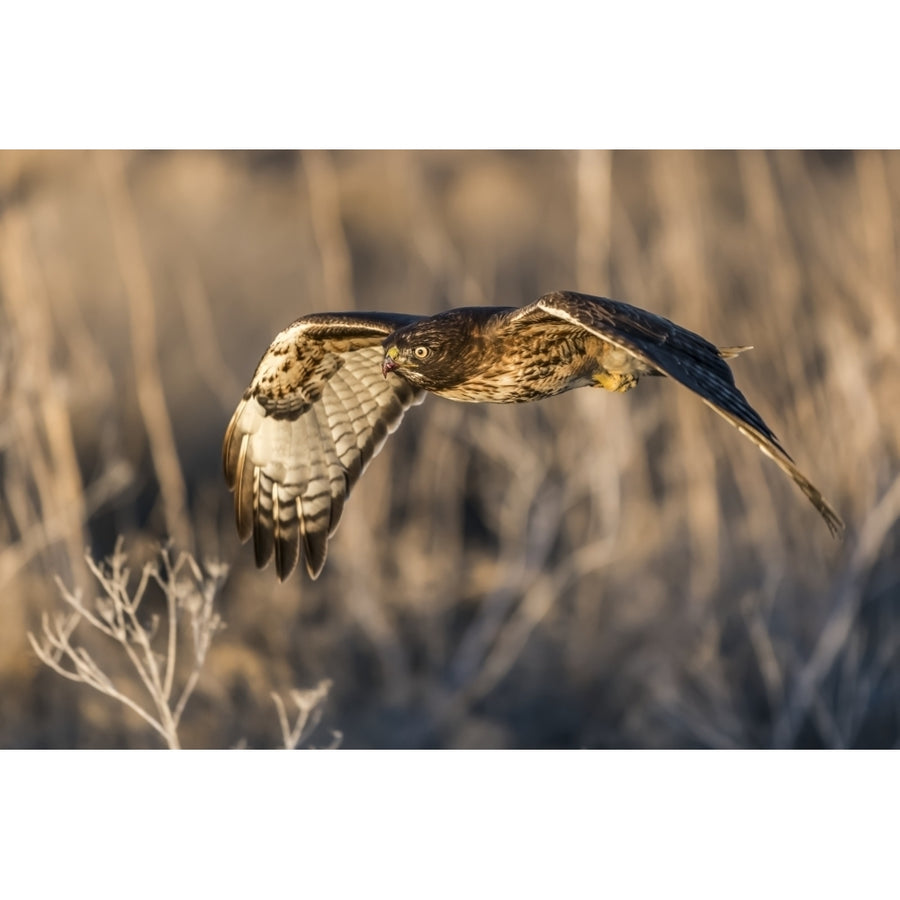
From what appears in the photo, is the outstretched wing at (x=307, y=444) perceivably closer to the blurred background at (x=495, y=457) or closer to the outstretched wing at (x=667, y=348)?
the outstretched wing at (x=667, y=348)

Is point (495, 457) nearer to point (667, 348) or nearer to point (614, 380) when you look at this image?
point (614, 380)

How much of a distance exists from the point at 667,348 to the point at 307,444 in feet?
6.77

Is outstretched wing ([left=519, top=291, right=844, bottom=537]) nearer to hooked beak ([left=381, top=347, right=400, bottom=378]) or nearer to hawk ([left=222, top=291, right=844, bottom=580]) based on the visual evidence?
hawk ([left=222, top=291, right=844, bottom=580])

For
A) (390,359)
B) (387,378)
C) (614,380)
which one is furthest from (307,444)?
(614,380)

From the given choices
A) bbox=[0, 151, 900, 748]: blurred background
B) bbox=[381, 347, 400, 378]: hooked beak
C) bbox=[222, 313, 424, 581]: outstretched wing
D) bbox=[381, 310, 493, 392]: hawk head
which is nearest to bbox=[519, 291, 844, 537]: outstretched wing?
bbox=[381, 310, 493, 392]: hawk head

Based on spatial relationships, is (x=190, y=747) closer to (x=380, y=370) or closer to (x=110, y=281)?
(x=110, y=281)

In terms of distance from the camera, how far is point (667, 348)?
14.7 feet

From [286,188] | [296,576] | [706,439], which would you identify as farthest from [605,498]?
[286,188]

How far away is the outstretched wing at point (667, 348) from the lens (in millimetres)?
4062

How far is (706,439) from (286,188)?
3.31m

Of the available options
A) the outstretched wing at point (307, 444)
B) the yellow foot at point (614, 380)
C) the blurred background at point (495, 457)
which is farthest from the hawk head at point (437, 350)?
the blurred background at point (495, 457)

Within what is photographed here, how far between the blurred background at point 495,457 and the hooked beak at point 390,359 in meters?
4.97

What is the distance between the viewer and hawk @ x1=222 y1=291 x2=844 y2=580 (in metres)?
4.50
